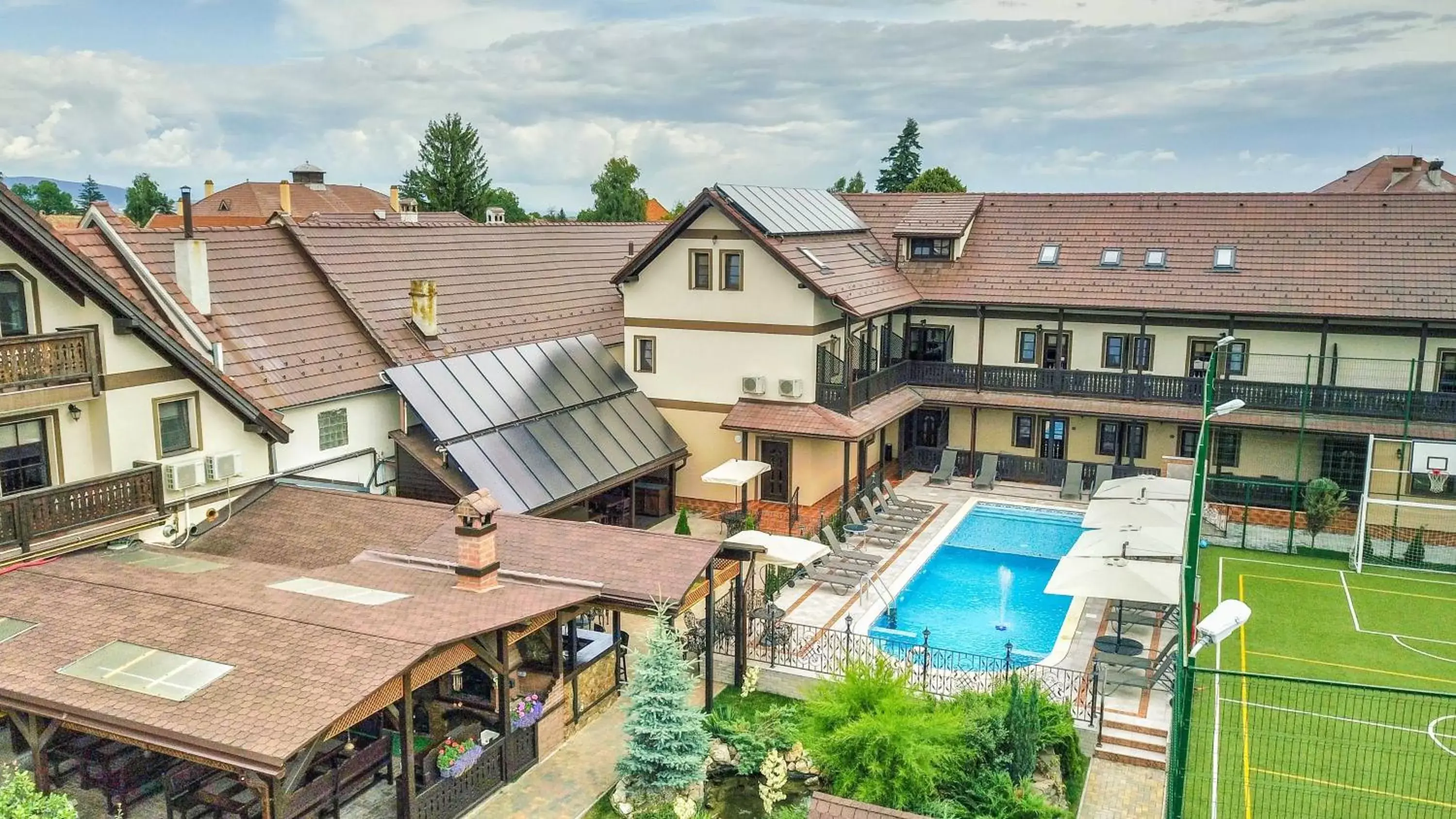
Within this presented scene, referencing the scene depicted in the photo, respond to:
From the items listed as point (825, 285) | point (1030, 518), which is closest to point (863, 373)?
point (825, 285)

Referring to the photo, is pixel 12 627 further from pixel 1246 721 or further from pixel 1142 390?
pixel 1142 390

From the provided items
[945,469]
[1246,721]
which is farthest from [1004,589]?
[945,469]

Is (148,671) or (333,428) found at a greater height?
(333,428)

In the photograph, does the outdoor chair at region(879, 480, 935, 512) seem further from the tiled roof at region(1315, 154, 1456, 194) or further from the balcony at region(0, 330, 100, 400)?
Result: the tiled roof at region(1315, 154, 1456, 194)

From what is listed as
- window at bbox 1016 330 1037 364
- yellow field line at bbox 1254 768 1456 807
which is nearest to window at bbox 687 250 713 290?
window at bbox 1016 330 1037 364

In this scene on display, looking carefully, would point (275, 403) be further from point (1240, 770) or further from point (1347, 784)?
point (1347, 784)

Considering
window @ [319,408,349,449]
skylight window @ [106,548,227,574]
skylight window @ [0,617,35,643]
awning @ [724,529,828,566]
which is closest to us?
skylight window @ [0,617,35,643]

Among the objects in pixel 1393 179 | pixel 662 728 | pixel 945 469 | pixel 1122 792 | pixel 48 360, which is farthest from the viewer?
pixel 1393 179
